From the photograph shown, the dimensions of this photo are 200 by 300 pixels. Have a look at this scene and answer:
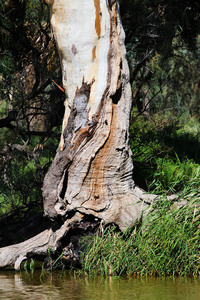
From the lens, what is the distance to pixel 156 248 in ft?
16.4

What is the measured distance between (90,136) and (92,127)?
12cm

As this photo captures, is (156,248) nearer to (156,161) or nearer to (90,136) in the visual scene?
(90,136)

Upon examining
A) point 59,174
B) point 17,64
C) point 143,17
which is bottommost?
point 59,174

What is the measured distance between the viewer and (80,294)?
167 inches

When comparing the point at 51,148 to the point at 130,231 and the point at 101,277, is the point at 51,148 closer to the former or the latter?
the point at 130,231

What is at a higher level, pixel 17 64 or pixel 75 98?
pixel 17 64

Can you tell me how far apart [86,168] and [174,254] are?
1.49m

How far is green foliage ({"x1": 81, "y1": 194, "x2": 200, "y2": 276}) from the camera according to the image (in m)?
4.92

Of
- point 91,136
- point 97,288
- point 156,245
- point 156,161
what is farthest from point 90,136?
point 156,161

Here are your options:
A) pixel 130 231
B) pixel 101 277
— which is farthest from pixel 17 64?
pixel 101 277

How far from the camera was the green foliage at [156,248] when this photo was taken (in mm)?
4918

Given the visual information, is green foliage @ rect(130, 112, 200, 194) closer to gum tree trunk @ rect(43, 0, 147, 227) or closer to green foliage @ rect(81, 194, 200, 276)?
gum tree trunk @ rect(43, 0, 147, 227)

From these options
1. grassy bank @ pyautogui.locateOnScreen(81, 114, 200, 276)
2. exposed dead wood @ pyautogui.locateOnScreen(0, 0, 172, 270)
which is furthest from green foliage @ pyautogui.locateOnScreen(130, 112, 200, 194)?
grassy bank @ pyautogui.locateOnScreen(81, 114, 200, 276)

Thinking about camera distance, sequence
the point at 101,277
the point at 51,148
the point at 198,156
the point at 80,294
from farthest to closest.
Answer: the point at 198,156 < the point at 51,148 < the point at 101,277 < the point at 80,294
